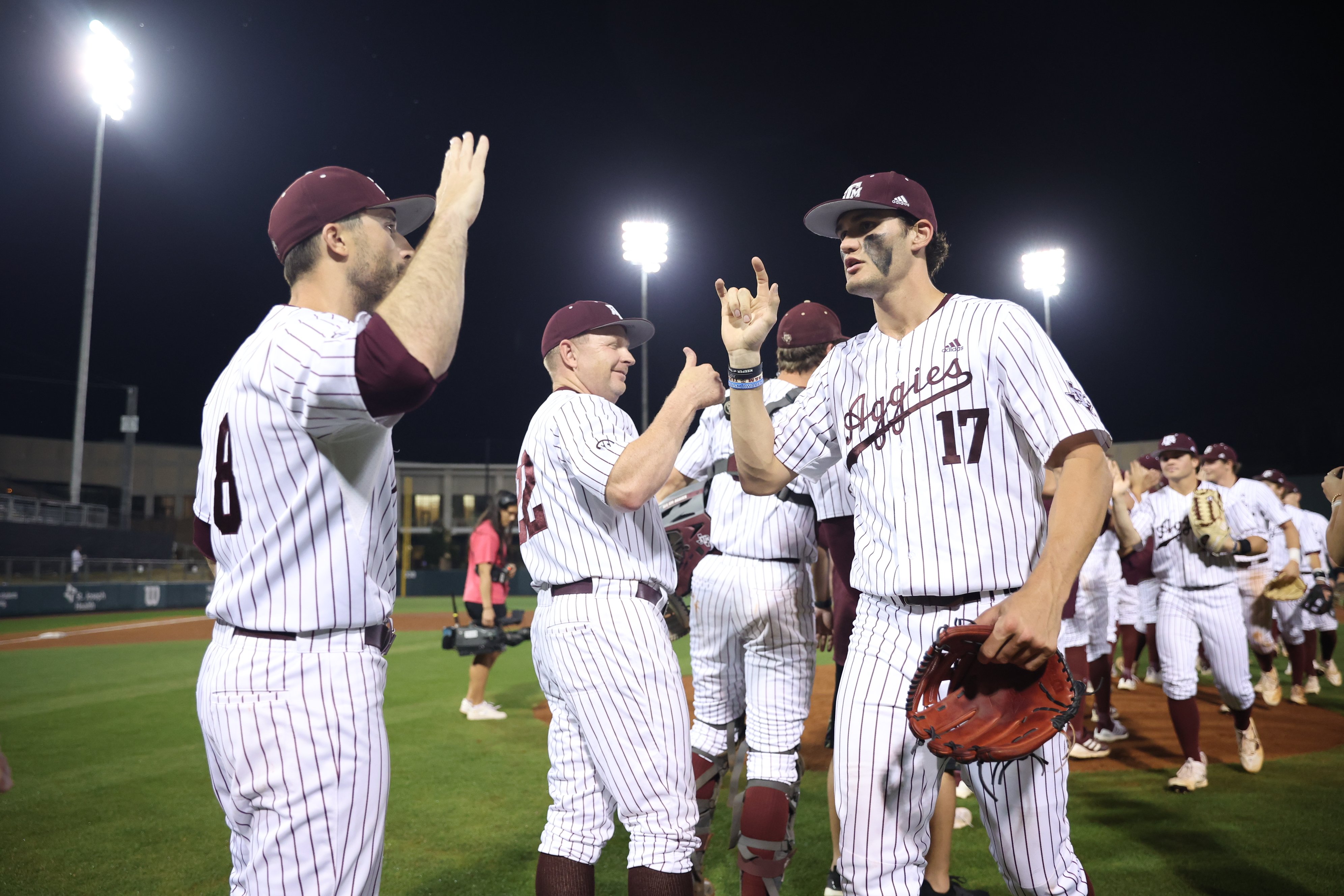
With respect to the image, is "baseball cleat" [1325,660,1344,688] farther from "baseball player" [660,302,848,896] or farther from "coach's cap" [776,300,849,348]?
"coach's cap" [776,300,849,348]

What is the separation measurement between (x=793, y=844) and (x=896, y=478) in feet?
5.87

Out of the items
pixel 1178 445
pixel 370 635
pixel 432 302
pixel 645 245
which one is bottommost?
pixel 370 635

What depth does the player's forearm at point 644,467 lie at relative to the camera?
86.7 inches

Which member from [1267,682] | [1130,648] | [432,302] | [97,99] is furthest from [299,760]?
[97,99]

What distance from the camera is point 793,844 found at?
10.2 ft

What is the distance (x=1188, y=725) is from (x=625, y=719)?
4292 mm

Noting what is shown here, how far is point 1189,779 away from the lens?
473 cm

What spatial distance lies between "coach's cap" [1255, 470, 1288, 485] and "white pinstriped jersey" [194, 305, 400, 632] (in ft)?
30.8

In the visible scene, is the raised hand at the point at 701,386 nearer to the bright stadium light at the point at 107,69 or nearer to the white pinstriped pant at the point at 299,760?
the white pinstriped pant at the point at 299,760

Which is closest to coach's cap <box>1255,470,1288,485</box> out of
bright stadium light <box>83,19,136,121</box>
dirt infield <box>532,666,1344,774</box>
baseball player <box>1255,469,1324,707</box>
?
baseball player <box>1255,469,1324,707</box>

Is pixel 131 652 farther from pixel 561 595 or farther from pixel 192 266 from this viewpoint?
pixel 192 266

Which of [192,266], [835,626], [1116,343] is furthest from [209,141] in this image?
[1116,343]

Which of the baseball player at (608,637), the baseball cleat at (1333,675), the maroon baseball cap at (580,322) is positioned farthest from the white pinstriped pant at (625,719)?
the baseball cleat at (1333,675)

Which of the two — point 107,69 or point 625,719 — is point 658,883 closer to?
point 625,719
